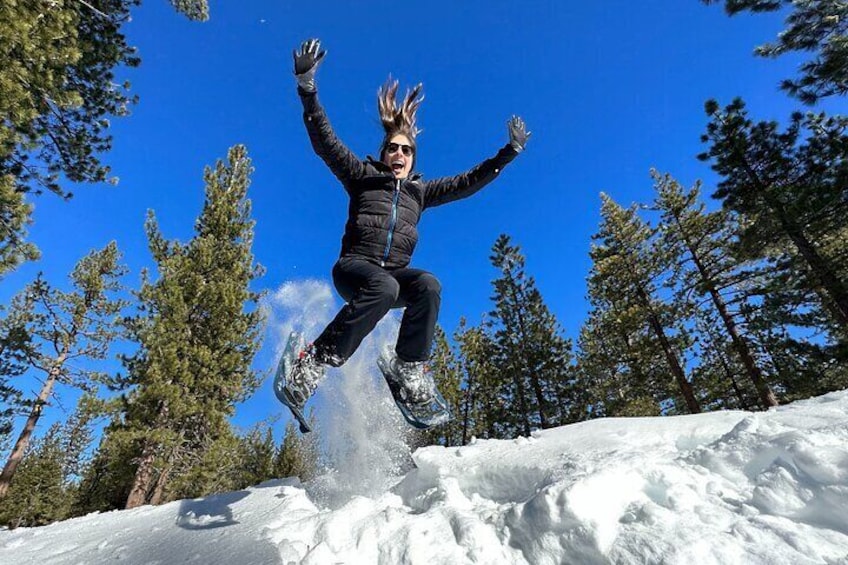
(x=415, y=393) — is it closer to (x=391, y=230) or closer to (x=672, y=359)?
(x=391, y=230)

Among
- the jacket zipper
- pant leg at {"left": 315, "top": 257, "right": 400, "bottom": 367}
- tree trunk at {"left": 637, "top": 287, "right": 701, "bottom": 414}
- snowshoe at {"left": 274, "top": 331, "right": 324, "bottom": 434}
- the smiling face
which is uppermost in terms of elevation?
tree trunk at {"left": 637, "top": 287, "right": 701, "bottom": 414}

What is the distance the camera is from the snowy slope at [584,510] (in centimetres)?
159

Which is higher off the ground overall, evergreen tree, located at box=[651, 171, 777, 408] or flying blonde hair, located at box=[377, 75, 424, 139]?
evergreen tree, located at box=[651, 171, 777, 408]

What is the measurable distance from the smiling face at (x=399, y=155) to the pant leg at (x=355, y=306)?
3.79 ft

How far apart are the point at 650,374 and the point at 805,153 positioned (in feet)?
36.7

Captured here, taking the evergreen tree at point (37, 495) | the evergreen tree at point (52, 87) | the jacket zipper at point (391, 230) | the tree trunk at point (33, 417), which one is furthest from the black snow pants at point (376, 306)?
the evergreen tree at point (37, 495)

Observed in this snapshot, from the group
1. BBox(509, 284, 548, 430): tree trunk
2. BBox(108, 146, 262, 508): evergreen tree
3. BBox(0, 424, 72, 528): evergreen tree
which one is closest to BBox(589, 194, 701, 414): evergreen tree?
BBox(509, 284, 548, 430): tree trunk

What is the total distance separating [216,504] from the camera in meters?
3.94

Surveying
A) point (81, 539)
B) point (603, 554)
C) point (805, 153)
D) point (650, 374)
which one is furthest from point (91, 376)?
point (805, 153)

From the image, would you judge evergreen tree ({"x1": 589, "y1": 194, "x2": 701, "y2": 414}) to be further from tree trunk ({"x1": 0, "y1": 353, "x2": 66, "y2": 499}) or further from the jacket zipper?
tree trunk ({"x1": 0, "y1": 353, "x2": 66, "y2": 499})

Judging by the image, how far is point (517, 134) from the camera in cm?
441

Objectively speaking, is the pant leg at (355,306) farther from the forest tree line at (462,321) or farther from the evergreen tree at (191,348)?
the evergreen tree at (191,348)

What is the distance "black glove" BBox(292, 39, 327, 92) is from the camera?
337 cm

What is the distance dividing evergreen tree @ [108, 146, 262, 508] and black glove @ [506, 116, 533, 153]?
12.1 m
